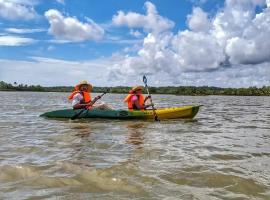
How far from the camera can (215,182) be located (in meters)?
6.03

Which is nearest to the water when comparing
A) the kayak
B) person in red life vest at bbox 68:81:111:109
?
the kayak

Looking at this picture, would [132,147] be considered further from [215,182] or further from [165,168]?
[215,182]

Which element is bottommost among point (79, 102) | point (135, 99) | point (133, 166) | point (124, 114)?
point (133, 166)

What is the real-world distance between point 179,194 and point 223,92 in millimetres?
113728

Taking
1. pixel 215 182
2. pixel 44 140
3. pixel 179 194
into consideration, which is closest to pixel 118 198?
pixel 179 194

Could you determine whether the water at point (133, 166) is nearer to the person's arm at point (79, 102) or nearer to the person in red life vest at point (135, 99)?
the person's arm at point (79, 102)

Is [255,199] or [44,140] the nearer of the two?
[255,199]

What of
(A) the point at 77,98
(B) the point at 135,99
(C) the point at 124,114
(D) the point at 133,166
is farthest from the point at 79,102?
(D) the point at 133,166

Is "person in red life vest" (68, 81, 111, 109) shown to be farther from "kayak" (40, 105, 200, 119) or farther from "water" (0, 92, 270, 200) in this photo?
"water" (0, 92, 270, 200)

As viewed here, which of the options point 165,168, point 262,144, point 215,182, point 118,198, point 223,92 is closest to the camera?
point 118,198

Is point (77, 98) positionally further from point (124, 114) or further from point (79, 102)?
point (124, 114)

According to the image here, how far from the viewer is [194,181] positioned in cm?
611

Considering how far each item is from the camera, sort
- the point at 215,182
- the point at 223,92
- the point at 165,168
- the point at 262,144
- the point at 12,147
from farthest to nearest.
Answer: the point at 223,92, the point at 262,144, the point at 12,147, the point at 165,168, the point at 215,182

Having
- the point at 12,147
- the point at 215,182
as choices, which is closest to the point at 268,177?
the point at 215,182
